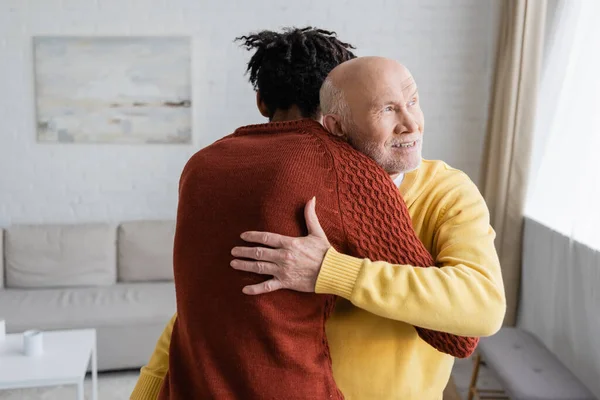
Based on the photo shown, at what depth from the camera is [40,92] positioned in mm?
3799

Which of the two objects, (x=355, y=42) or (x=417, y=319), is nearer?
(x=417, y=319)

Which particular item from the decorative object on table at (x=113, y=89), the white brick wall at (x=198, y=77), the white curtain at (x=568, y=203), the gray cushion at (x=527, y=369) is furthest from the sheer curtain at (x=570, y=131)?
the decorative object on table at (x=113, y=89)

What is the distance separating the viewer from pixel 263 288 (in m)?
0.80

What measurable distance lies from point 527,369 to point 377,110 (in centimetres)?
192

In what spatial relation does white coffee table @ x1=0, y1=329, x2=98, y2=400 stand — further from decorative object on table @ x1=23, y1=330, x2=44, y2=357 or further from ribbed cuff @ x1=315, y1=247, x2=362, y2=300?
ribbed cuff @ x1=315, y1=247, x2=362, y2=300

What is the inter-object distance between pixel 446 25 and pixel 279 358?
3.53 metres

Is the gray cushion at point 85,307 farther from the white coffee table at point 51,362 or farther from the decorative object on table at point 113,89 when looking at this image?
the decorative object on table at point 113,89

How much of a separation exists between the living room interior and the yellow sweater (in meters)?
2.38

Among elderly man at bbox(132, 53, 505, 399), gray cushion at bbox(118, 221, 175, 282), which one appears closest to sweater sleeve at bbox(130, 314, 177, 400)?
elderly man at bbox(132, 53, 505, 399)

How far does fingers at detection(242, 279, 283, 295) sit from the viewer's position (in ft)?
2.62

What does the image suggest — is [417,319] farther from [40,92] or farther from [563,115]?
[40,92]

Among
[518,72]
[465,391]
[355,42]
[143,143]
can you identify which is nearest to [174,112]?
[143,143]

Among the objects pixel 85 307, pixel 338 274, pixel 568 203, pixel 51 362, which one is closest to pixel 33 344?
pixel 51 362

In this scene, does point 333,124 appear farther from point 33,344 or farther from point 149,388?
point 33,344
